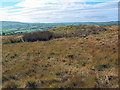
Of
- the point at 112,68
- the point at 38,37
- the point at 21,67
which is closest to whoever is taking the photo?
the point at 112,68

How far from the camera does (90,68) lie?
7.33 metres

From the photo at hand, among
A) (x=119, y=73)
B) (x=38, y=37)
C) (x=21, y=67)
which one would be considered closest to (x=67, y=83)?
(x=119, y=73)

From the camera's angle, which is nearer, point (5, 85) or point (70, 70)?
point (5, 85)

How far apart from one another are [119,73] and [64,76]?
121 inches

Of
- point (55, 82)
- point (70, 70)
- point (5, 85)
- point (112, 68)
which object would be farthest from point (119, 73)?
point (5, 85)

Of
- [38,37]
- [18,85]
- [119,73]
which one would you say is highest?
[38,37]

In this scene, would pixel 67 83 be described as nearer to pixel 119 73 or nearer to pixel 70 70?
pixel 70 70

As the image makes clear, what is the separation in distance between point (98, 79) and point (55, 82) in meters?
2.28

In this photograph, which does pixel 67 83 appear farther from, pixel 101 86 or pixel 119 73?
pixel 119 73

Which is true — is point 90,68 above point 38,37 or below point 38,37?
below

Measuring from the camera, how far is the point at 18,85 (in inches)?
234

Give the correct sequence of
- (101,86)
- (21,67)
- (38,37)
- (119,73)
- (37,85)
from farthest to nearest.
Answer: (38,37) < (21,67) < (119,73) < (37,85) < (101,86)

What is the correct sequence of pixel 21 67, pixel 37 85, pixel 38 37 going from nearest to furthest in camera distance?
1. pixel 37 85
2. pixel 21 67
3. pixel 38 37

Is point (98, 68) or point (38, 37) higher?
point (38, 37)
